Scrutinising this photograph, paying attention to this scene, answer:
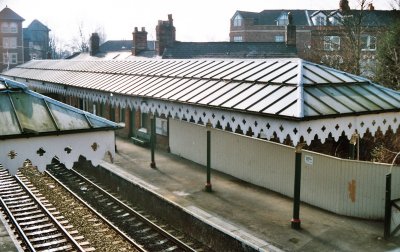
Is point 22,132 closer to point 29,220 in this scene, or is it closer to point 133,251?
point 133,251

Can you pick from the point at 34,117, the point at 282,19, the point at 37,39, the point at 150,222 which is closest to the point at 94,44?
the point at 150,222

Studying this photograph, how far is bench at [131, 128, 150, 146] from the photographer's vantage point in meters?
20.5

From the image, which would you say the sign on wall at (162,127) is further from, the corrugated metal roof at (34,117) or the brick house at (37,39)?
the brick house at (37,39)

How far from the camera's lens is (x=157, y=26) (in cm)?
3353

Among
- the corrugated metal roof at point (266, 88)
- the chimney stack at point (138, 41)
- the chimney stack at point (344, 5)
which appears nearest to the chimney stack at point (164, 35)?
the chimney stack at point (138, 41)

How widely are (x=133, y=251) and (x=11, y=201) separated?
615cm

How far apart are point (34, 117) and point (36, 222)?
6437mm

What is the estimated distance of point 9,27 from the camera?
7462cm

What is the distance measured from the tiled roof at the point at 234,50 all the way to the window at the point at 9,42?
49.2m

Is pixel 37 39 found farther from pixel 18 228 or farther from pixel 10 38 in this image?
pixel 18 228

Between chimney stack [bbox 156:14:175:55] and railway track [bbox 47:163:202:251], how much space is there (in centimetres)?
1755

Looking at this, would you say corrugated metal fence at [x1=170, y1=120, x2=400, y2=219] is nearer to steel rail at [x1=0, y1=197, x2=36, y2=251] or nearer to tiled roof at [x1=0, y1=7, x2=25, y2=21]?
steel rail at [x1=0, y1=197, x2=36, y2=251]

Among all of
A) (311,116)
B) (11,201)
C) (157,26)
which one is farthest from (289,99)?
(157,26)

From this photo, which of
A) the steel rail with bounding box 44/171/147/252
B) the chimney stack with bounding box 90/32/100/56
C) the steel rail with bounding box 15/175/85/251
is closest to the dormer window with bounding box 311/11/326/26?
the chimney stack with bounding box 90/32/100/56
